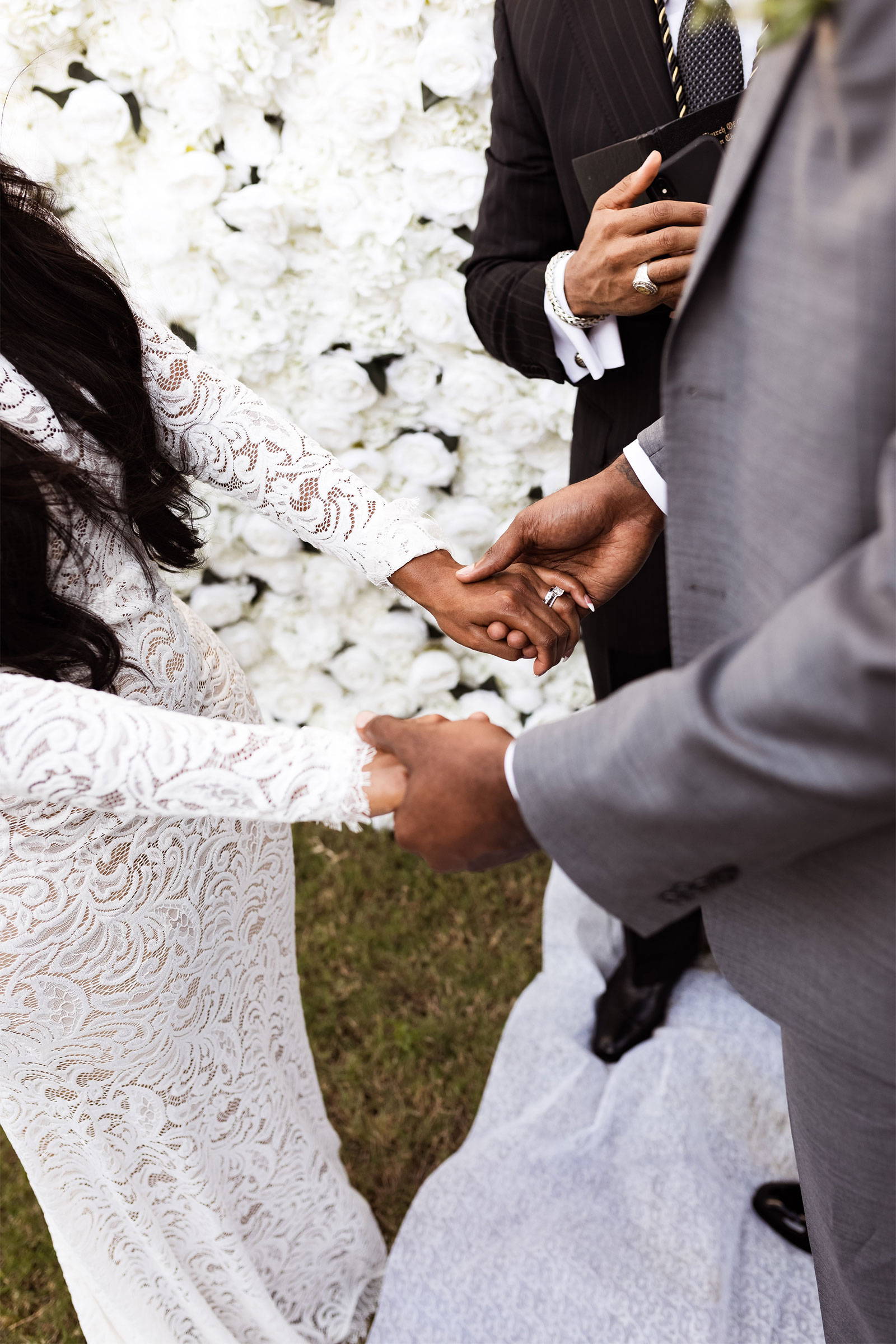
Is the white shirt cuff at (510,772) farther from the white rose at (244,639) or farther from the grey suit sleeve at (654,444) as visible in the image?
the white rose at (244,639)

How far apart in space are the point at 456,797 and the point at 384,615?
71.5 inches

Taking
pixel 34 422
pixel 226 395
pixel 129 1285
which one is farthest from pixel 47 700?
pixel 129 1285

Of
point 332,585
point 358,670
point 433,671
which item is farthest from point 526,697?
point 332,585

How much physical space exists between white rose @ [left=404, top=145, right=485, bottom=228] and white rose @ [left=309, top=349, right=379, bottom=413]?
382 mm

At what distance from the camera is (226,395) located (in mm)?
1282

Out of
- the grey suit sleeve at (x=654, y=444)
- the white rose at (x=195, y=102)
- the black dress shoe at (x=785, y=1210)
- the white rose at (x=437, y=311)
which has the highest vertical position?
the white rose at (x=195, y=102)

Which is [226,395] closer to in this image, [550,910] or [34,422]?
[34,422]

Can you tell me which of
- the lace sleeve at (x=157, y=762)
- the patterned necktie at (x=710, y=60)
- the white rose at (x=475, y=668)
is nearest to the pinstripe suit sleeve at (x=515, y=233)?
the patterned necktie at (x=710, y=60)

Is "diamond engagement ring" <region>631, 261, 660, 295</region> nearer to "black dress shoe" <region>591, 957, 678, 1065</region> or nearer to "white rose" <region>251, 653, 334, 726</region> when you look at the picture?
"black dress shoe" <region>591, 957, 678, 1065</region>

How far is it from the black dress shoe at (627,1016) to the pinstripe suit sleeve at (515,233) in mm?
1322

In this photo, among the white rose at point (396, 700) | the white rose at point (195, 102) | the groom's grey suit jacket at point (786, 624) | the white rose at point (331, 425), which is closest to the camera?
the groom's grey suit jacket at point (786, 624)

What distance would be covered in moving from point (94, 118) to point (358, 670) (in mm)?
1520

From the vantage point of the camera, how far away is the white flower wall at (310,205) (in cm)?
200

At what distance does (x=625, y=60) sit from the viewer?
1.42m
